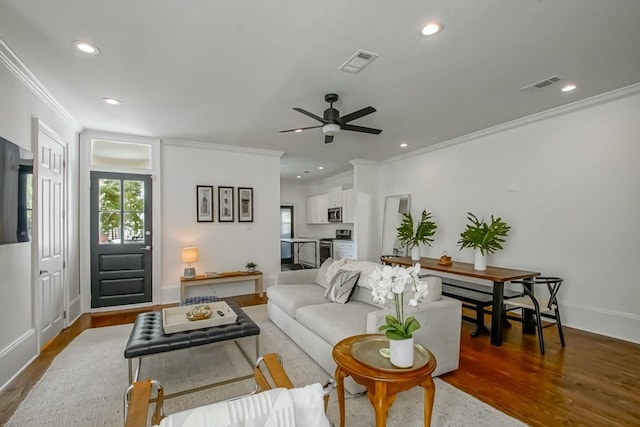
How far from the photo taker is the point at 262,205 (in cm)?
589

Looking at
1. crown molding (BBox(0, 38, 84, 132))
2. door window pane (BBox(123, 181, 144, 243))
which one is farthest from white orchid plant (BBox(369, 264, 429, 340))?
door window pane (BBox(123, 181, 144, 243))

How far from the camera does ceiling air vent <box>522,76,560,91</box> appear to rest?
119 inches

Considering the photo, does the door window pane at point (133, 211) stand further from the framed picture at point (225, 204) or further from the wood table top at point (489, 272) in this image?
the wood table top at point (489, 272)

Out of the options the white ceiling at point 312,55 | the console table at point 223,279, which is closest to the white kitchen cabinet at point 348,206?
the console table at point 223,279

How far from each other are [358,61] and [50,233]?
3.84 meters

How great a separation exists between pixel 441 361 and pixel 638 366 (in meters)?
1.87

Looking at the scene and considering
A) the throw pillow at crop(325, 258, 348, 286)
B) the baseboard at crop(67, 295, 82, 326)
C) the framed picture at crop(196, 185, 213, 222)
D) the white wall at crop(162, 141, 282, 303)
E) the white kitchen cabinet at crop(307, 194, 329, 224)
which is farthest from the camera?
the white kitchen cabinet at crop(307, 194, 329, 224)

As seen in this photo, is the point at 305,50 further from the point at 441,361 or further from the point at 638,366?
the point at 638,366

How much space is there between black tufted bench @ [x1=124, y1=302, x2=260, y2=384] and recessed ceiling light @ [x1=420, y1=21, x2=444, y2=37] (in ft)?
8.91

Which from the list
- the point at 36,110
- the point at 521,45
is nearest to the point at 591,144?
the point at 521,45

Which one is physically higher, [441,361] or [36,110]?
[36,110]

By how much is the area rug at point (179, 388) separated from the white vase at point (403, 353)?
0.68 metres

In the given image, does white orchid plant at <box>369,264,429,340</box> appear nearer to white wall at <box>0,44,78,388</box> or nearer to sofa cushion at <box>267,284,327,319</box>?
sofa cushion at <box>267,284,327,319</box>

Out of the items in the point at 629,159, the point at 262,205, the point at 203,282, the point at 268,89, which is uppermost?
the point at 268,89
